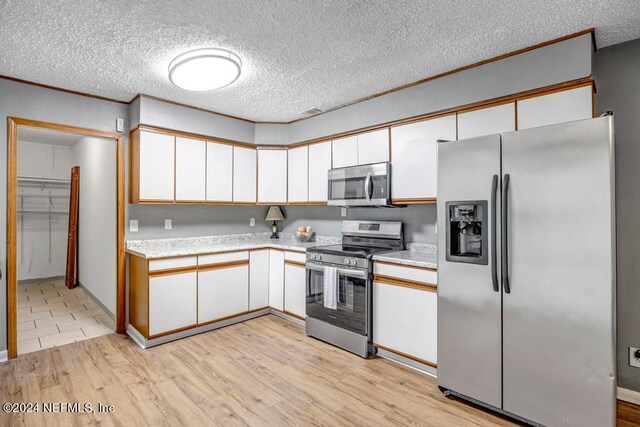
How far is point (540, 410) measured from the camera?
1.90 meters

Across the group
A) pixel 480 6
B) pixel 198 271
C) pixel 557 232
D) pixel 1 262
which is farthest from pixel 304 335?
pixel 480 6

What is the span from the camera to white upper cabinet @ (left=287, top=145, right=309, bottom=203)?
4.13m

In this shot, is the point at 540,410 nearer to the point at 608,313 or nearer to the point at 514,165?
the point at 608,313

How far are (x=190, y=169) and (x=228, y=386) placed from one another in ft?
7.75

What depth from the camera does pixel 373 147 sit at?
3.38m

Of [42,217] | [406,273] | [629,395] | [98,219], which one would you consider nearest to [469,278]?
[406,273]

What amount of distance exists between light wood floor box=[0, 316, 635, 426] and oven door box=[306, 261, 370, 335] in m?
0.28

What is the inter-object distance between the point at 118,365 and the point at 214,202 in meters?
1.91

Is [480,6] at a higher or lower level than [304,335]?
higher

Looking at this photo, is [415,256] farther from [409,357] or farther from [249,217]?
[249,217]

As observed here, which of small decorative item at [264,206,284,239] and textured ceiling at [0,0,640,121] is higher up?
textured ceiling at [0,0,640,121]

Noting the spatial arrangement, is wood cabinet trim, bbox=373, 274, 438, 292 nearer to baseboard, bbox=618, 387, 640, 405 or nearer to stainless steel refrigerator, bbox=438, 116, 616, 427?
stainless steel refrigerator, bbox=438, 116, 616, 427

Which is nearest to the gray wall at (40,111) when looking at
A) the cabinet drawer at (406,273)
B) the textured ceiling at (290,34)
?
the textured ceiling at (290,34)

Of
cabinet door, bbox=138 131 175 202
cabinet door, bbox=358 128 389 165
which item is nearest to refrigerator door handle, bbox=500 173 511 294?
cabinet door, bbox=358 128 389 165
